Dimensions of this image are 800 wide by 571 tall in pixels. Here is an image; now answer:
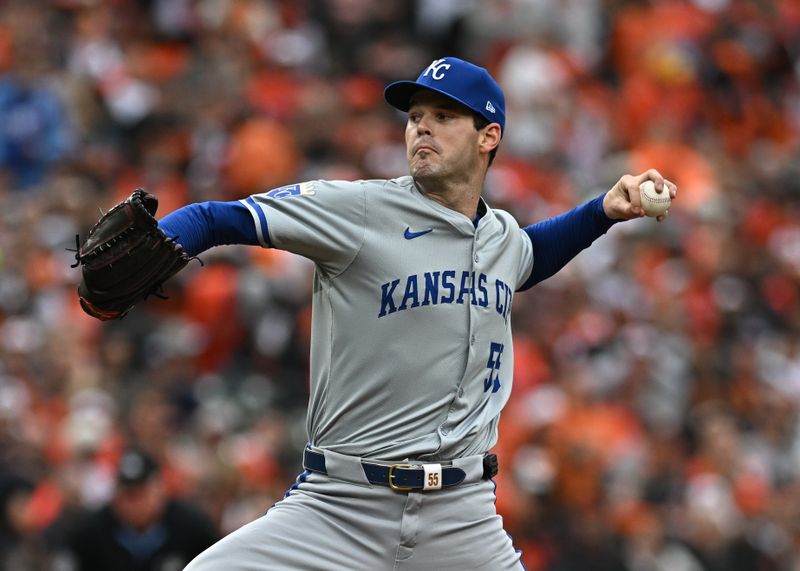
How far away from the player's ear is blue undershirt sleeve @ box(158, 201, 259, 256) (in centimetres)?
97

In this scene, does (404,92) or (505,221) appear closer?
(404,92)

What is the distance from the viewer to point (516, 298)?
10.4m

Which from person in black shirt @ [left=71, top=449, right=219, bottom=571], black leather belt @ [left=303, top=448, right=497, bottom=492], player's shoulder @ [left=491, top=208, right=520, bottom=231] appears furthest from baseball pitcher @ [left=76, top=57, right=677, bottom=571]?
person in black shirt @ [left=71, top=449, right=219, bottom=571]

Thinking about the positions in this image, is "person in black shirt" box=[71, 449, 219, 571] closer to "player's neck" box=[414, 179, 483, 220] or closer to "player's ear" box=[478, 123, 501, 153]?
"player's neck" box=[414, 179, 483, 220]

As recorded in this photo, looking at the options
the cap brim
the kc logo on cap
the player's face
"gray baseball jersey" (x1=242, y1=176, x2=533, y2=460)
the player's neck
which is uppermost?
the kc logo on cap

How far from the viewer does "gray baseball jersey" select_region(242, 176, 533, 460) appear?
15.0ft

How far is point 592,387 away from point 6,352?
13.2 feet

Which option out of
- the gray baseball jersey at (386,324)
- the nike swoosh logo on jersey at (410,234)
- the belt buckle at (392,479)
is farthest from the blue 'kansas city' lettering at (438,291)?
the belt buckle at (392,479)

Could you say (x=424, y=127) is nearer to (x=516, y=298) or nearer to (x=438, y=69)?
(x=438, y=69)

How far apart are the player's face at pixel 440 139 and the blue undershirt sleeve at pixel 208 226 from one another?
2.28 ft

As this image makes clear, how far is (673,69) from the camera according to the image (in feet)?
44.0

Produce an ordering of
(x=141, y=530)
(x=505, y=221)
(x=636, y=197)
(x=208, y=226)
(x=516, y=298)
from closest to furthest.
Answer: (x=208, y=226)
(x=636, y=197)
(x=505, y=221)
(x=141, y=530)
(x=516, y=298)

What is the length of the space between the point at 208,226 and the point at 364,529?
3.64 ft

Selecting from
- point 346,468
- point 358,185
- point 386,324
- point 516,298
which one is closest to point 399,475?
point 346,468
